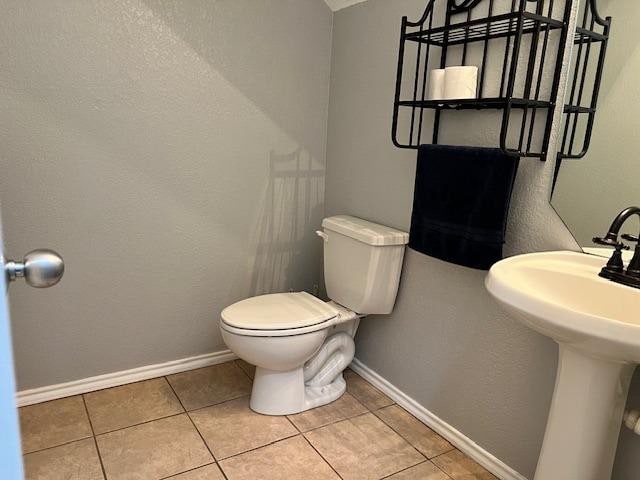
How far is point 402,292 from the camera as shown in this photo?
2.05 metres

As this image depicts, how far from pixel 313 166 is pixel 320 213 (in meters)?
0.25

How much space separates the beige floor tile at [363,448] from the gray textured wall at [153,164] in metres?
0.77

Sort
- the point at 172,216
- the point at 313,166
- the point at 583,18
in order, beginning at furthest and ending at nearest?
the point at 313,166, the point at 172,216, the point at 583,18

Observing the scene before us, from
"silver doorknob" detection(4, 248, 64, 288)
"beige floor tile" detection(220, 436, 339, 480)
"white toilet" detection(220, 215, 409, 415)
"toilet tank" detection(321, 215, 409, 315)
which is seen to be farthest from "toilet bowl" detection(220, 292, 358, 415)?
"silver doorknob" detection(4, 248, 64, 288)

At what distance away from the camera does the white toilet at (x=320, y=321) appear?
183 centimetres

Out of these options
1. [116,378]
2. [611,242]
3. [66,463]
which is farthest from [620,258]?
[116,378]

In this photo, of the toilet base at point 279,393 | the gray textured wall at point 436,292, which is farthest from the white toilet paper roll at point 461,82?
the toilet base at point 279,393

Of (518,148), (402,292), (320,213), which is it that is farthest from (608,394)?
(320,213)

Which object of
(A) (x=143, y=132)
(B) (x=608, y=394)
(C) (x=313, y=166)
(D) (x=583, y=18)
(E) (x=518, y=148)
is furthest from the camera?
(C) (x=313, y=166)

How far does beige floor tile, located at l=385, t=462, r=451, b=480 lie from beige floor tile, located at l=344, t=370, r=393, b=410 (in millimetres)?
383

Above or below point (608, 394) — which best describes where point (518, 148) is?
above

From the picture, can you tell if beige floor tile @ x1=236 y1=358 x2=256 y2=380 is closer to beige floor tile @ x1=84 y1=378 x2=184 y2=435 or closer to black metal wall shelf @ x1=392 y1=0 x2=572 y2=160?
beige floor tile @ x1=84 y1=378 x2=184 y2=435

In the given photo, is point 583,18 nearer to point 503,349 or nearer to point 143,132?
point 503,349

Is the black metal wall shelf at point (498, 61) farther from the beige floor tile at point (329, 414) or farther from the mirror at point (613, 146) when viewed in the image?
the beige floor tile at point (329, 414)
